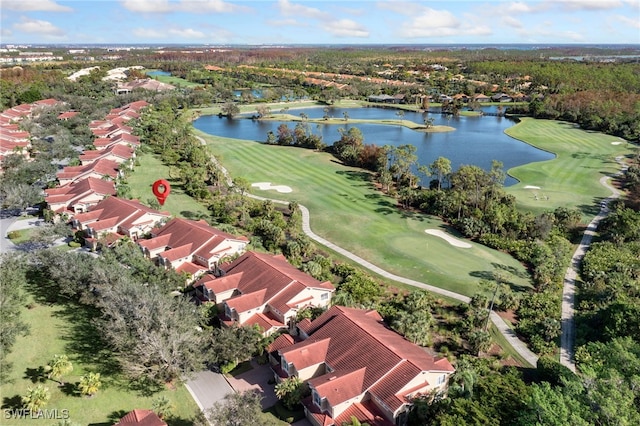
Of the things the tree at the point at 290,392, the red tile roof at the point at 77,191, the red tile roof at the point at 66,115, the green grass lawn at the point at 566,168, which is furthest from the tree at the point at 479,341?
the red tile roof at the point at 66,115

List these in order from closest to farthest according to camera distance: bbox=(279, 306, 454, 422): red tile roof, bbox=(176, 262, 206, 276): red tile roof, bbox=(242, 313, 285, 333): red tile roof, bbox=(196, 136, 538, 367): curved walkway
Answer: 1. bbox=(279, 306, 454, 422): red tile roof
2. bbox=(242, 313, 285, 333): red tile roof
3. bbox=(196, 136, 538, 367): curved walkway
4. bbox=(176, 262, 206, 276): red tile roof

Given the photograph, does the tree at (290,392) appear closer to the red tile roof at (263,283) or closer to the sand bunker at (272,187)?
the red tile roof at (263,283)

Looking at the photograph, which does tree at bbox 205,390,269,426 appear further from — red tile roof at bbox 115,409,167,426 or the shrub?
the shrub

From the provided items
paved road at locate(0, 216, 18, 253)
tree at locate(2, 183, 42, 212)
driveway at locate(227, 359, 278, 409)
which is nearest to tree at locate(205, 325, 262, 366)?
driveway at locate(227, 359, 278, 409)

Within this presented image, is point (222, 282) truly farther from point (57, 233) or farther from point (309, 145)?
point (309, 145)

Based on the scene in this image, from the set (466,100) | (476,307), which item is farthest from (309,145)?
(466,100)

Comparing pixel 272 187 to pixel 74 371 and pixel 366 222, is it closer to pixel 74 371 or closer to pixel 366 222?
pixel 366 222

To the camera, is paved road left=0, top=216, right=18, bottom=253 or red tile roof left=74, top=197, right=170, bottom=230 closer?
paved road left=0, top=216, right=18, bottom=253

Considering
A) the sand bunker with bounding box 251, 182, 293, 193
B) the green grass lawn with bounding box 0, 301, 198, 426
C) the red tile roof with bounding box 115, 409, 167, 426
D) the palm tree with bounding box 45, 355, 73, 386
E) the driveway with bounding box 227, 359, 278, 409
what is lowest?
the driveway with bounding box 227, 359, 278, 409
